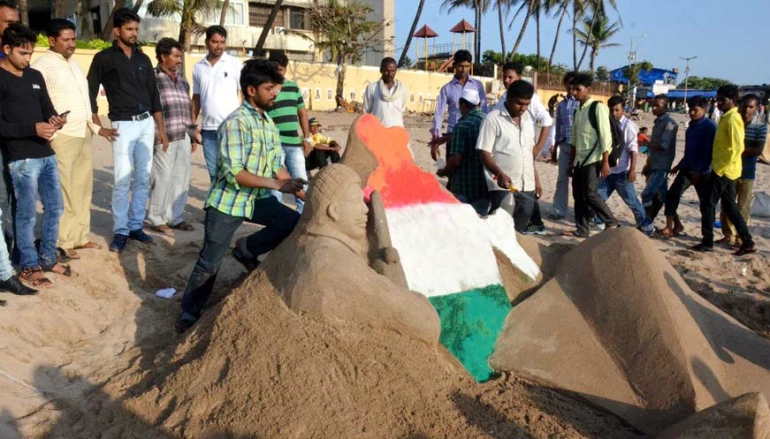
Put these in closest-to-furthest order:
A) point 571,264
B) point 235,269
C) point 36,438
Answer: point 36,438
point 571,264
point 235,269

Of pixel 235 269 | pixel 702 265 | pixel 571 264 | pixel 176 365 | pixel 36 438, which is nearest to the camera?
pixel 36 438

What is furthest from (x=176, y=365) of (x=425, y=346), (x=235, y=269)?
(x=235, y=269)

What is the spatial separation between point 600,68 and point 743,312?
54704mm

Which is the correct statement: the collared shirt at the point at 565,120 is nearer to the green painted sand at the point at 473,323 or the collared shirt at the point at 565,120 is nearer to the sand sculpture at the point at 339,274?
the green painted sand at the point at 473,323

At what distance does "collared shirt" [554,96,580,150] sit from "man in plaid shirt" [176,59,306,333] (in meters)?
4.86

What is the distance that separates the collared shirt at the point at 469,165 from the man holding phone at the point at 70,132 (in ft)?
9.81

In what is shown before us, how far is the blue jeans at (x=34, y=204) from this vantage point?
14.2ft

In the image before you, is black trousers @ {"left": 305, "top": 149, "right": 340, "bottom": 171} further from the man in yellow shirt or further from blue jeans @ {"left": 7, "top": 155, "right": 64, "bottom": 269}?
the man in yellow shirt

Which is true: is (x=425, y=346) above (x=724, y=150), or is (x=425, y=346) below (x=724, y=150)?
below

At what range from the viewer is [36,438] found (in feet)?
9.64

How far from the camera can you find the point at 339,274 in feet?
9.55

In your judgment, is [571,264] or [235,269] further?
[235,269]

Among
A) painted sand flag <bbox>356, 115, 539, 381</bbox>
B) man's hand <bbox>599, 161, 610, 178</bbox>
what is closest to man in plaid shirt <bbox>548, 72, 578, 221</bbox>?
man's hand <bbox>599, 161, 610, 178</bbox>

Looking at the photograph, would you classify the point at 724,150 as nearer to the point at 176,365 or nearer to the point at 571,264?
the point at 571,264
